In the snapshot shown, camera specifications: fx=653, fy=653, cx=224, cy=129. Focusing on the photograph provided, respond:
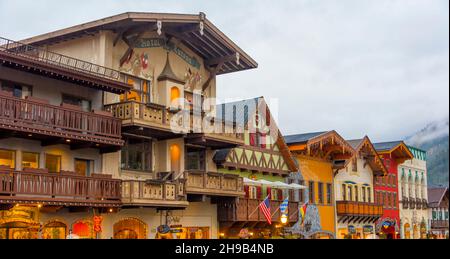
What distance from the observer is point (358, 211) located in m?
47.7

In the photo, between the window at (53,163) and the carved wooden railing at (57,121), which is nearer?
the carved wooden railing at (57,121)

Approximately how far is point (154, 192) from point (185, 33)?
27.6 feet

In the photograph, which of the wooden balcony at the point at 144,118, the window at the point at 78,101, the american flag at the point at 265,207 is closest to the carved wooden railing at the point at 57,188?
the wooden balcony at the point at 144,118

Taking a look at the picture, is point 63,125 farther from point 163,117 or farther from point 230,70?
point 230,70

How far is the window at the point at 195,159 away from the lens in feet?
103

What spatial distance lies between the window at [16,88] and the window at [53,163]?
238 cm

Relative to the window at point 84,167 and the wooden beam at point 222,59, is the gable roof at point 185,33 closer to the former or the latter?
the wooden beam at point 222,59

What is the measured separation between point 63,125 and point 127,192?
3.67 meters

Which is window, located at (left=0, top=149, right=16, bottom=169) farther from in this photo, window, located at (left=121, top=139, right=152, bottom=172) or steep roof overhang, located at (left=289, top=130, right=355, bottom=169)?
steep roof overhang, located at (left=289, top=130, right=355, bottom=169)

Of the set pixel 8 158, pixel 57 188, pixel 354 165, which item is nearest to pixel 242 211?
pixel 57 188

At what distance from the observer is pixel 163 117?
2659 centimetres

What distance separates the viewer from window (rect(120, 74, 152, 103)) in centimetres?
2750

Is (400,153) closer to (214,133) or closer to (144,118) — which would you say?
(214,133)
